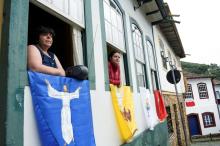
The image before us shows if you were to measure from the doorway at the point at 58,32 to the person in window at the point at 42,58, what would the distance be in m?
0.99

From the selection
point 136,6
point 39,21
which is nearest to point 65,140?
point 39,21

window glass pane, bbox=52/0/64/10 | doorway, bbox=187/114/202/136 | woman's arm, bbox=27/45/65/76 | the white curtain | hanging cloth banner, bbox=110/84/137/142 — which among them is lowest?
doorway, bbox=187/114/202/136

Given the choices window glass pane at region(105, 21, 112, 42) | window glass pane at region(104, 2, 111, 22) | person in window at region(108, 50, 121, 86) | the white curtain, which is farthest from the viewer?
window glass pane at region(104, 2, 111, 22)

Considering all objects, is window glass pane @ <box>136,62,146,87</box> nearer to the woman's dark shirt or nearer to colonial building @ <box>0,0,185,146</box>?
colonial building @ <box>0,0,185,146</box>

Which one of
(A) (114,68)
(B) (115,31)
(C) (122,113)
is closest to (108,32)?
(B) (115,31)

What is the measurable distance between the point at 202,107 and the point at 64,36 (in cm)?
3017

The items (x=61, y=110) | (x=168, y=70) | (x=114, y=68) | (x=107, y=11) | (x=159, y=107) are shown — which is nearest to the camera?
(x=61, y=110)

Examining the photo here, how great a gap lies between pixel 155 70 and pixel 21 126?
799cm

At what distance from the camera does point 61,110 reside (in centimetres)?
A: 283

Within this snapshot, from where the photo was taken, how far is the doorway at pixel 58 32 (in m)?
4.17

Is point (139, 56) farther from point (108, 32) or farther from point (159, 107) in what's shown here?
point (108, 32)

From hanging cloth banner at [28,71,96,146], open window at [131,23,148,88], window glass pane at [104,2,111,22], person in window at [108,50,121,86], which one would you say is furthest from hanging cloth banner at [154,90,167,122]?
hanging cloth banner at [28,71,96,146]

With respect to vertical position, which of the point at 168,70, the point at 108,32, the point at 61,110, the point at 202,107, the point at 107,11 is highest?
the point at 107,11

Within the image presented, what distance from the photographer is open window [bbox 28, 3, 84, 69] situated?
386 cm
